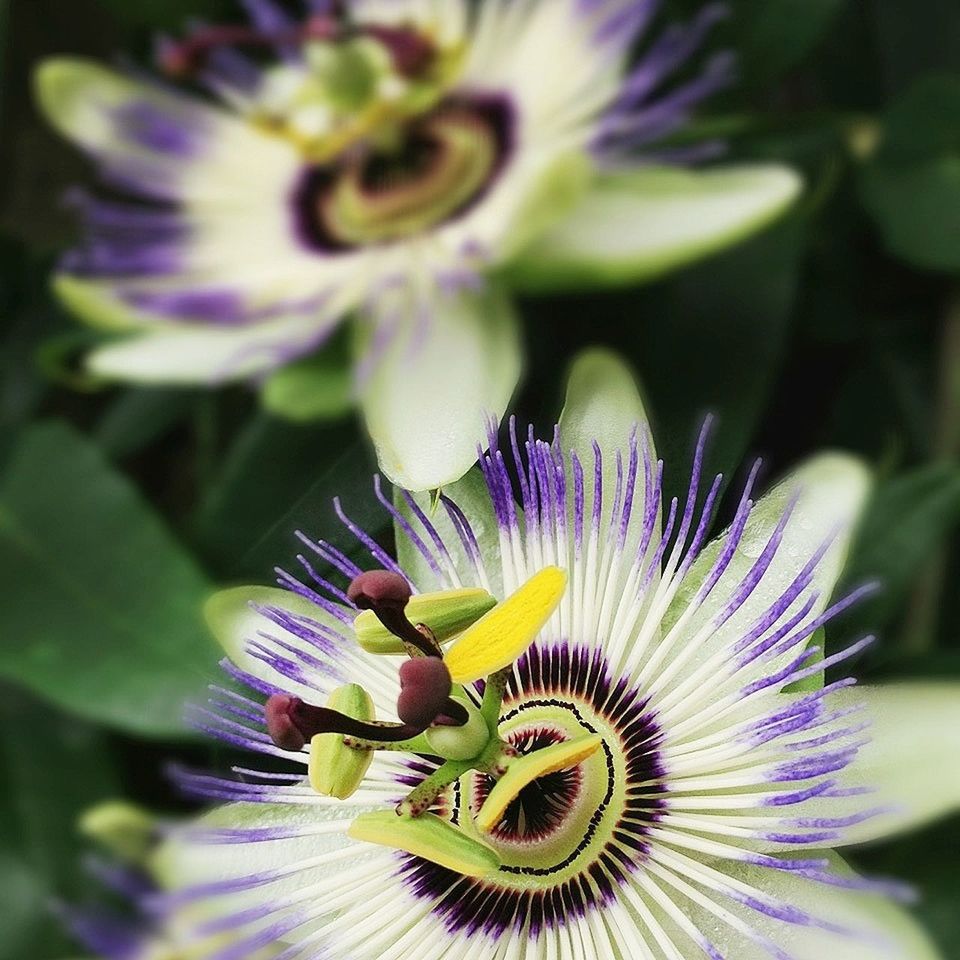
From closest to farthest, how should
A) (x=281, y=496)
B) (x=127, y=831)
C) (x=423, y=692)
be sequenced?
(x=423, y=692), (x=281, y=496), (x=127, y=831)

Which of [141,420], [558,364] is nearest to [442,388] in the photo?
[558,364]

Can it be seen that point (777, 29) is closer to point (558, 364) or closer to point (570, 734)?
point (558, 364)

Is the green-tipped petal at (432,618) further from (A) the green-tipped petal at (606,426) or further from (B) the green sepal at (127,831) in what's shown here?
(B) the green sepal at (127,831)

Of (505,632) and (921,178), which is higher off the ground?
(921,178)

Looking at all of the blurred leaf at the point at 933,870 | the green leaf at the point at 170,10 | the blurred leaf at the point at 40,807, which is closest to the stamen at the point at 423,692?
the blurred leaf at the point at 933,870

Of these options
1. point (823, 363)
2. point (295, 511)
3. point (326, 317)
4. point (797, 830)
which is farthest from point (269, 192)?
point (797, 830)

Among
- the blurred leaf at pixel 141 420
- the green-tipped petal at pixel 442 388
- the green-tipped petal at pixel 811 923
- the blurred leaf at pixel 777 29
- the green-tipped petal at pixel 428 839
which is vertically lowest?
the green-tipped petal at pixel 811 923
